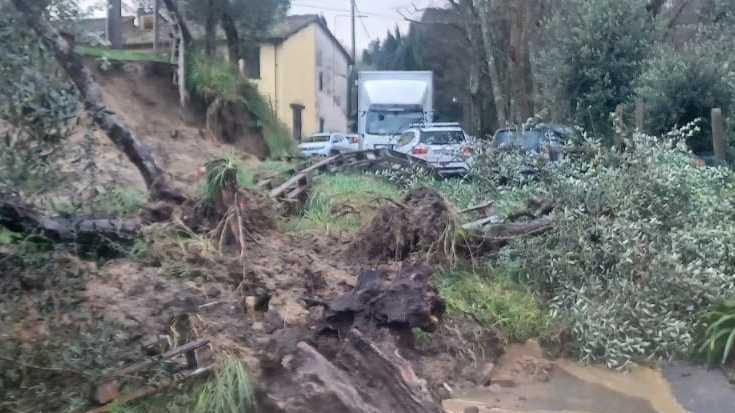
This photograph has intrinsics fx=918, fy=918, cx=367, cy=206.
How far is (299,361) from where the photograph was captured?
5551 mm

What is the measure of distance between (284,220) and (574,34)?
841 centimetres

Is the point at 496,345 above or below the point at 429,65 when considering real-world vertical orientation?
below

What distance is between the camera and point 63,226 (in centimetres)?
648

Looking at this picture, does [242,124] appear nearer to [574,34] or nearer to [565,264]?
[574,34]

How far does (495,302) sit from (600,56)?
31.2 ft

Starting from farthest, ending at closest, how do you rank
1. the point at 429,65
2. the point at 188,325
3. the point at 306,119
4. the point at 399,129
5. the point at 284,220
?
the point at 429,65
the point at 306,119
the point at 399,129
the point at 284,220
the point at 188,325

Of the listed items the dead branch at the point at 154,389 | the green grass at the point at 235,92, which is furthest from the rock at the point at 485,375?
the green grass at the point at 235,92

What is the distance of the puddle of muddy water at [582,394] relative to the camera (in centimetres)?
669

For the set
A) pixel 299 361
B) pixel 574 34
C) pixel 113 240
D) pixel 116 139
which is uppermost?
pixel 574 34

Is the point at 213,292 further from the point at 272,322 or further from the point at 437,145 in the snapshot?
the point at 437,145

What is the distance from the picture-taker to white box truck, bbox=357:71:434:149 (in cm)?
2800

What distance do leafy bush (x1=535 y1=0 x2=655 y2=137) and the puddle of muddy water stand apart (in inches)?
375

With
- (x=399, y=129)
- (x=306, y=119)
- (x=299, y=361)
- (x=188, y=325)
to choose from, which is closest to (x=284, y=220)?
(x=188, y=325)

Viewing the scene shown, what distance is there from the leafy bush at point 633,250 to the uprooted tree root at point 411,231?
0.69 metres
